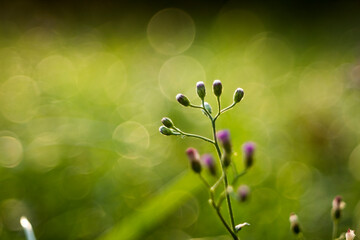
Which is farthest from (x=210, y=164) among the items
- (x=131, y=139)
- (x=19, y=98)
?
(x=19, y=98)

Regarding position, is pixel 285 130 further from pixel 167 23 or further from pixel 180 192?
pixel 167 23

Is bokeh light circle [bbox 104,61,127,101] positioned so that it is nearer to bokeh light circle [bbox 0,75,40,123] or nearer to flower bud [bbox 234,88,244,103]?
bokeh light circle [bbox 0,75,40,123]

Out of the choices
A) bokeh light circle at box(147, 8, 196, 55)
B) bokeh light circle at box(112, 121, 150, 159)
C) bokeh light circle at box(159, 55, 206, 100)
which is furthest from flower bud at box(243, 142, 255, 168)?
bokeh light circle at box(147, 8, 196, 55)

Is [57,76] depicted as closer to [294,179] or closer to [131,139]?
[131,139]

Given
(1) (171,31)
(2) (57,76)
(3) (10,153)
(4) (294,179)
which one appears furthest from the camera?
(1) (171,31)

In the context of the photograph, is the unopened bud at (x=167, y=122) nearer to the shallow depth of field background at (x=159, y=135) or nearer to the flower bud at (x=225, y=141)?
the flower bud at (x=225, y=141)

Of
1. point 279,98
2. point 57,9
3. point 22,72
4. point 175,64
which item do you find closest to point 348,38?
point 175,64
